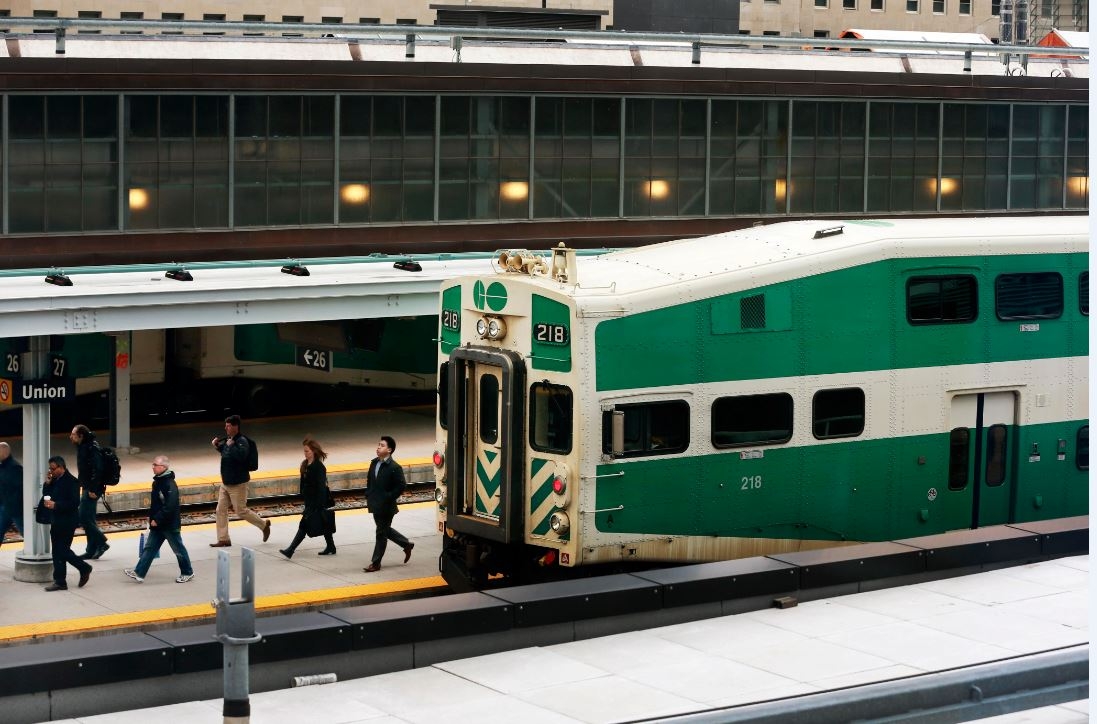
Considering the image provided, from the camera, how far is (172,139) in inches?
1161

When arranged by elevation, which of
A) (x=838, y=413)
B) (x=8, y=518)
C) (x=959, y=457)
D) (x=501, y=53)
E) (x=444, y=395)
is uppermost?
(x=501, y=53)

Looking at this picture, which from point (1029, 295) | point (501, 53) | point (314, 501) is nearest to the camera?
point (1029, 295)

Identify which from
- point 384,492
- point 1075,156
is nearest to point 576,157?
point 1075,156

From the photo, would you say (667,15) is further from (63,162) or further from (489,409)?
(489,409)

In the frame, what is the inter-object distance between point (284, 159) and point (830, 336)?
15918 mm

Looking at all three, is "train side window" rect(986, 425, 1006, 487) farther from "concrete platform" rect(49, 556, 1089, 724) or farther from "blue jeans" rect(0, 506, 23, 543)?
"blue jeans" rect(0, 506, 23, 543)

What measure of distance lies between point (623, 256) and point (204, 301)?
8235 millimetres

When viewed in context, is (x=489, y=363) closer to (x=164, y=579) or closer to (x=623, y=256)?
(x=623, y=256)

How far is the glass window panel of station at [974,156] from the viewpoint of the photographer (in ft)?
122

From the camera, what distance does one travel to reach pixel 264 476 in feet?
81.7

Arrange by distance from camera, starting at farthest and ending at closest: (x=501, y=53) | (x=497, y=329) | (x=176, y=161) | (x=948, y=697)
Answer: (x=501, y=53), (x=176, y=161), (x=497, y=329), (x=948, y=697)

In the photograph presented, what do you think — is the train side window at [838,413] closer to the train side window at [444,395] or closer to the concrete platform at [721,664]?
the concrete platform at [721,664]

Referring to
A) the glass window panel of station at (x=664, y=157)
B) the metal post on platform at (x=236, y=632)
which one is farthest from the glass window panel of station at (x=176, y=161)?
the metal post on platform at (x=236, y=632)

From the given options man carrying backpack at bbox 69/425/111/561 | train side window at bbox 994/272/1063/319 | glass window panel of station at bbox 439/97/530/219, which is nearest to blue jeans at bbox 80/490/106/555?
man carrying backpack at bbox 69/425/111/561
